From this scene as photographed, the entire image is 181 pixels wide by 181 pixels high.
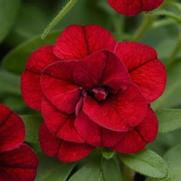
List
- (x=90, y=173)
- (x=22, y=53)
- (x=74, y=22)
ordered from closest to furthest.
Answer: (x=90, y=173) → (x=22, y=53) → (x=74, y=22)

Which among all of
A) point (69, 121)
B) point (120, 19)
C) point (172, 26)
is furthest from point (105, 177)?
point (172, 26)

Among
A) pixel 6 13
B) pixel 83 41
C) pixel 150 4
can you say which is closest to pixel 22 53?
pixel 6 13

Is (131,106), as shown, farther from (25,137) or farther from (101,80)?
(25,137)

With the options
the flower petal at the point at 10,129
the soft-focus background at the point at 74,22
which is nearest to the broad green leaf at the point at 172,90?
the soft-focus background at the point at 74,22

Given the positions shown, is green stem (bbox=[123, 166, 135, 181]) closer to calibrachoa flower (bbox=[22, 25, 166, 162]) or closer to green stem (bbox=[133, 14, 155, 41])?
calibrachoa flower (bbox=[22, 25, 166, 162])

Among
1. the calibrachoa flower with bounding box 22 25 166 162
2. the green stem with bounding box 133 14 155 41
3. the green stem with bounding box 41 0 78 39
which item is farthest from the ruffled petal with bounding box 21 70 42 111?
the green stem with bounding box 133 14 155 41

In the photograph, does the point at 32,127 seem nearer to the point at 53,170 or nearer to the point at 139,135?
the point at 53,170

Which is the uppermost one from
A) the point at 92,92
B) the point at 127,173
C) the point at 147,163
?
the point at 92,92
